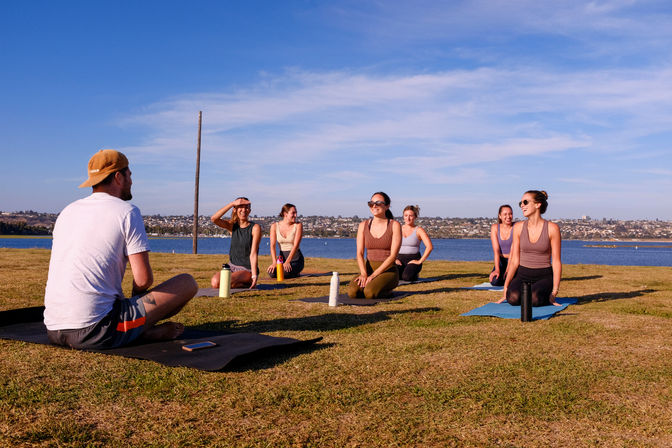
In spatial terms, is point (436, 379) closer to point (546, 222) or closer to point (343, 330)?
point (343, 330)

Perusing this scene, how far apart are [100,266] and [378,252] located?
5355 millimetres

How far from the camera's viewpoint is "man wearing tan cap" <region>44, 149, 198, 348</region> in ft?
13.3

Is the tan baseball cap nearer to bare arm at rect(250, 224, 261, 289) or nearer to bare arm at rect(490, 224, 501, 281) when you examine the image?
bare arm at rect(250, 224, 261, 289)

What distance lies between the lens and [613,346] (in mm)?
5004

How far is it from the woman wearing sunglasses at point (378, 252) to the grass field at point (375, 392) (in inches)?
89.7

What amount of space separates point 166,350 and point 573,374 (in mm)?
3100

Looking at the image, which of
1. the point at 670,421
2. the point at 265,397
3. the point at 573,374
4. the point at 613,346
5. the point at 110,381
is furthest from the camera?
the point at 613,346

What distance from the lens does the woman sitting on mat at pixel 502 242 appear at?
1048cm

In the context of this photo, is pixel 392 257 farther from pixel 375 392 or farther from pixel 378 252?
pixel 375 392

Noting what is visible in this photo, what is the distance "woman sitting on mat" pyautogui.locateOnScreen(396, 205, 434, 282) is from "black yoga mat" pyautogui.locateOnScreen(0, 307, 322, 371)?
658 centimetres

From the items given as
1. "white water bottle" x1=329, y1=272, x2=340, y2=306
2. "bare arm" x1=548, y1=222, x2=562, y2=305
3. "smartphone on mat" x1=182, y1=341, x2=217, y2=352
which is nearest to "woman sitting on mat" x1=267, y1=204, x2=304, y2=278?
"white water bottle" x1=329, y1=272, x2=340, y2=306

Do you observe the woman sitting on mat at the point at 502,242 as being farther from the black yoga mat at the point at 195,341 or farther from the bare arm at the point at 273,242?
the black yoga mat at the point at 195,341

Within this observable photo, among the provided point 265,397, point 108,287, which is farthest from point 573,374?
point 108,287

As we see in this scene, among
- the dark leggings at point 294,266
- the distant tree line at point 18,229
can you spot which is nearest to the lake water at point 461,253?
the distant tree line at point 18,229
